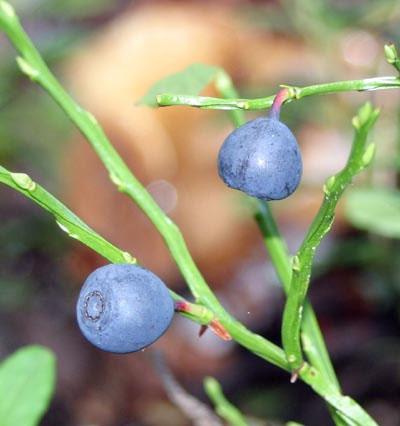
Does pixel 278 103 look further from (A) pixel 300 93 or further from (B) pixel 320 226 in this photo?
(B) pixel 320 226

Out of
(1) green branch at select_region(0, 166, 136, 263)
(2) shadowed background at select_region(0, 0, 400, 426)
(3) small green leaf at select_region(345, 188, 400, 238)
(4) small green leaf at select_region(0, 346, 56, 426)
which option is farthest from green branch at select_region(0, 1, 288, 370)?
(2) shadowed background at select_region(0, 0, 400, 426)

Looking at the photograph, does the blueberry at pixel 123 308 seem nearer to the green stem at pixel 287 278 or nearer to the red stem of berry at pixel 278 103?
the red stem of berry at pixel 278 103

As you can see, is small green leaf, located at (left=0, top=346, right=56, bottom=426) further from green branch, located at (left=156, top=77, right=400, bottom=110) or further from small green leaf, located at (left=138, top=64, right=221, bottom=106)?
green branch, located at (left=156, top=77, right=400, bottom=110)

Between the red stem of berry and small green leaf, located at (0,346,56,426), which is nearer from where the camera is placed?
the red stem of berry

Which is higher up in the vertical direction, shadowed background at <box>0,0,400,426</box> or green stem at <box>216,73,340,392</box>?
green stem at <box>216,73,340,392</box>

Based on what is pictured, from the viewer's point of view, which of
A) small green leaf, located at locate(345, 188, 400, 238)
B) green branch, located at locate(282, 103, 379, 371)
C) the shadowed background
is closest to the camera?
green branch, located at locate(282, 103, 379, 371)

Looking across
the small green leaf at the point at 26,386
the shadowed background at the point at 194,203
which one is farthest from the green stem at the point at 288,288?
the shadowed background at the point at 194,203

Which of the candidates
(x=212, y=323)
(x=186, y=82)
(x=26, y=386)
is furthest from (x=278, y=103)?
(x=26, y=386)

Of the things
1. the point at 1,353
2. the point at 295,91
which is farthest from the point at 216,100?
the point at 1,353
